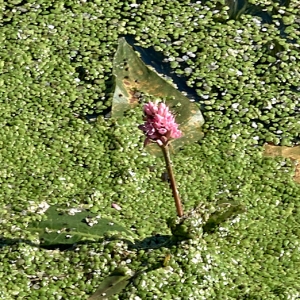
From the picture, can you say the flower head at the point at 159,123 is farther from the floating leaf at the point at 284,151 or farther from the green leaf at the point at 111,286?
the floating leaf at the point at 284,151

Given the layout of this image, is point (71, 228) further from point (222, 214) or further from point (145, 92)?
point (145, 92)

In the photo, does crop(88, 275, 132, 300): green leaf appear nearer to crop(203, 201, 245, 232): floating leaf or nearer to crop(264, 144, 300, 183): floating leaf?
crop(203, 201, 245, 232): floating leaf

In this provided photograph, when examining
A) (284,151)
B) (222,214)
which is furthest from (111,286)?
(284,151)

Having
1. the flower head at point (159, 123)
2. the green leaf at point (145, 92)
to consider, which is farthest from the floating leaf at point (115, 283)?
the green leaf at point (145, 92)

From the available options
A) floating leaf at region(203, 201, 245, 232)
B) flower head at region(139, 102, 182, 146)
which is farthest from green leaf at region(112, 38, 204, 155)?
flower head at region(139, 102, 182, 146)

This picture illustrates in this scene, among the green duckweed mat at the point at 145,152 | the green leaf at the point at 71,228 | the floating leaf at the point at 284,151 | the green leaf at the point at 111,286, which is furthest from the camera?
the floating leaf at the point at 284,151
